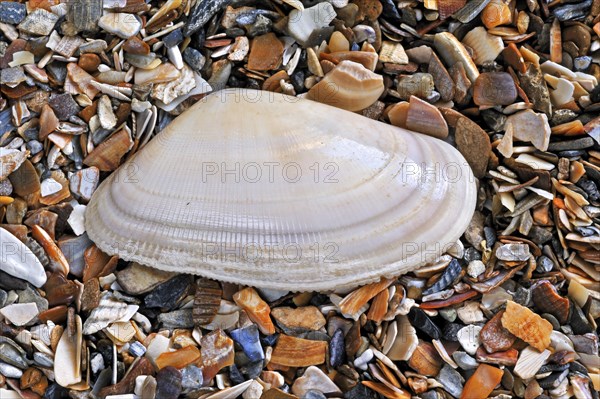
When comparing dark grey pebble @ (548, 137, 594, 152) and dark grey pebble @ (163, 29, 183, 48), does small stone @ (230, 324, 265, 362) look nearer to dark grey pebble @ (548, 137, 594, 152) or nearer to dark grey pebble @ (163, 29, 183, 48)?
dark grey pebble @ (163, 29, 183, 48)

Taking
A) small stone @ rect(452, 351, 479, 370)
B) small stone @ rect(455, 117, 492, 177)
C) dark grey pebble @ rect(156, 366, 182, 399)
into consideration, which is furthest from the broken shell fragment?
dark grey pebble @ rect(156, 366, 182, 399)

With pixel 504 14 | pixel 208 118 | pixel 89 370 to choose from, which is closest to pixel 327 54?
pixel 208 118

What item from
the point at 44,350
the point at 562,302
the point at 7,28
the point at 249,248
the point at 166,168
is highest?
the point at 7,28

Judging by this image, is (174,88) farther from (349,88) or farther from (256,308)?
(256,308)

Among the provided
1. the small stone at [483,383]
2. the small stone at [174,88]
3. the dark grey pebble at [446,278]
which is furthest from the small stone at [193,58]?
the small stone at [483,383]

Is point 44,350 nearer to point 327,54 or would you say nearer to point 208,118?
point 208,118

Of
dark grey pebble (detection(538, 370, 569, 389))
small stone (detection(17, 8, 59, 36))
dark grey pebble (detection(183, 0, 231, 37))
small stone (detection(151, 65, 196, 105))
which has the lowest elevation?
dark grey pebble (detection(538, 370, 569, 389))
